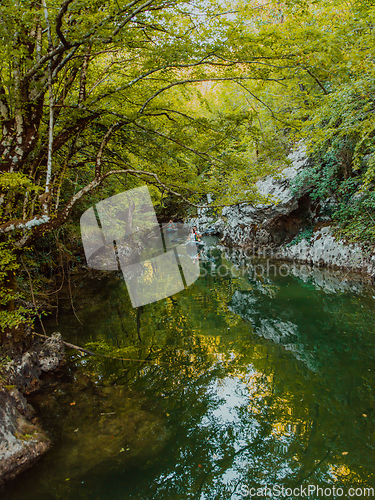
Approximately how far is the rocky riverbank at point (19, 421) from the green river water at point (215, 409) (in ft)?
0.47

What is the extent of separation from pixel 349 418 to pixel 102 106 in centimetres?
635

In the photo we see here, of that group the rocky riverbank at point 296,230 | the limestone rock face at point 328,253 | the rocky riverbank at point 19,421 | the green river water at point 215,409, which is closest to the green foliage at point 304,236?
the rocky riverbank at point 296,230

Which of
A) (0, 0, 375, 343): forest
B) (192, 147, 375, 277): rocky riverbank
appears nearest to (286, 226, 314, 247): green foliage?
(192, 147, 375, 277): rocky riverbank

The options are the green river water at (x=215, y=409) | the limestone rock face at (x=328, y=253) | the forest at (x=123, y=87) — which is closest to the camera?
the green river water at (x=215, y=409)

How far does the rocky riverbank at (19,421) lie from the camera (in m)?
3.17

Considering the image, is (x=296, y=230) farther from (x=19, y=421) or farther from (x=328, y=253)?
(x=19, y=421)

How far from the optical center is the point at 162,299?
33.7ft

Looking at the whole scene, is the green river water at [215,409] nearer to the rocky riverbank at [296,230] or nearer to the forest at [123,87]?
the forest at [123,87]

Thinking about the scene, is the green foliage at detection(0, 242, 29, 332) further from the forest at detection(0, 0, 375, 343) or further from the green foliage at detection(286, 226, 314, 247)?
the green foliage at detection(286, 226, 314, 247)

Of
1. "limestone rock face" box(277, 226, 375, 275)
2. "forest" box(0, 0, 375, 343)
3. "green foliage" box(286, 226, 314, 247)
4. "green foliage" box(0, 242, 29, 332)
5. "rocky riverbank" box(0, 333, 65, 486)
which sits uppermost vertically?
"forest" box(0, 0, 375, 343)

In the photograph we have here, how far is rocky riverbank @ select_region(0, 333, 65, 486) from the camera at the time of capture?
3.17m

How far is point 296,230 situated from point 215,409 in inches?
506

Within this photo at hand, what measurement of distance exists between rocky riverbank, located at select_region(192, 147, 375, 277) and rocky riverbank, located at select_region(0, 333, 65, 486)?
9.38m

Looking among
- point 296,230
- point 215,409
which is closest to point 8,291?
point 215,409
